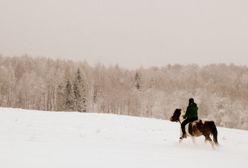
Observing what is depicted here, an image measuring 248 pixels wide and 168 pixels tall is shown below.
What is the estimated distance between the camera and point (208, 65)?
198 m

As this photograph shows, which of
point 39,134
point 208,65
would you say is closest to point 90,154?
point 39,134

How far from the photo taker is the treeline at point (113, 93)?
105 m

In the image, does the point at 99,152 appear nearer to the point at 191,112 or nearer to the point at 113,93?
the point at 191,112

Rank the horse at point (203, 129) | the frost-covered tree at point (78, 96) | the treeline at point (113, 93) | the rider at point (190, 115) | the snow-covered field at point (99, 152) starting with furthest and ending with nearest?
the treeline at point (113, 93) → the frost-covered tree at point (78, 96) → the rider at point (190, 115) → the horse at point (203, 129) → the snow-covered field at point (99, 152)

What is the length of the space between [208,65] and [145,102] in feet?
290

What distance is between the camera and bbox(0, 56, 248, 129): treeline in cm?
10531

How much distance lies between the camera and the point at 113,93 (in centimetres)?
12369

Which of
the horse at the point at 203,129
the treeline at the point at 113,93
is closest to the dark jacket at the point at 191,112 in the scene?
the horse at the point at 203,129

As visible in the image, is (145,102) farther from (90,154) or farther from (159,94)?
(90,154)

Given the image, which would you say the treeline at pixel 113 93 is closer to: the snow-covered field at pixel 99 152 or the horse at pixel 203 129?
the snow-covered field at pixel 99 152

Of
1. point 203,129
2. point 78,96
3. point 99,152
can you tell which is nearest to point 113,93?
point 78,96

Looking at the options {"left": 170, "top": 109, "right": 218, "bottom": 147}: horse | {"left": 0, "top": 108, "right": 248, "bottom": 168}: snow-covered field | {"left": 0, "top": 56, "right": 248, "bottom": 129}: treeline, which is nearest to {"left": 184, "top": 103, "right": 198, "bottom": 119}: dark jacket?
{"left": 170, "top": 109, "right": 218, "bottom": 147}: horse

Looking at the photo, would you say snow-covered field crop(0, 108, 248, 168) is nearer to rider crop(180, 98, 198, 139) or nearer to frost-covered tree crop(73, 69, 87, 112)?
rider crop(180, 98, 198, 139)

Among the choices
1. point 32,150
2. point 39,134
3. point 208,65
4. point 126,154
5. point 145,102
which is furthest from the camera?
point 208,65
